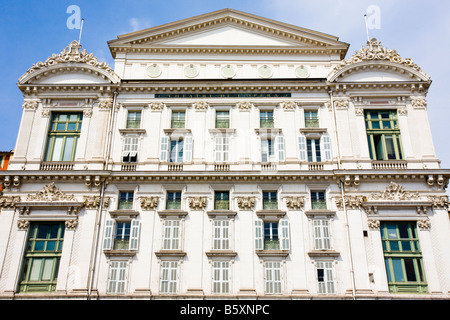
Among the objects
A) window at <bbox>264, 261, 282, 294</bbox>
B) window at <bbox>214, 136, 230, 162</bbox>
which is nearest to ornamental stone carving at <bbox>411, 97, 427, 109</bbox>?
window at <bbox>214, 136, 230, 162</bbox>

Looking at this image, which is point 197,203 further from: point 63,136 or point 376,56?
point 376,56

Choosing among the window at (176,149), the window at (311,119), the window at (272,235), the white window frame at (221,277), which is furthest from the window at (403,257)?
the window at (176,149)

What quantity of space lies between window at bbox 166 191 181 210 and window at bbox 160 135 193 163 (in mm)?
2544

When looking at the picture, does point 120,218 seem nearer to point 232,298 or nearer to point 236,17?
point 232,298

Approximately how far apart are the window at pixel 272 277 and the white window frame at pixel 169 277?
5.71 m

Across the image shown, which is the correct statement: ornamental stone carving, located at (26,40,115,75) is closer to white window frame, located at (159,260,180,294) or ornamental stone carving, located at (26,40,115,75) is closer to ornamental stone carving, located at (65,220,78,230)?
ornamental stone carving, located at (65,220,78,230)

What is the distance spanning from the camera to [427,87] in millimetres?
34000

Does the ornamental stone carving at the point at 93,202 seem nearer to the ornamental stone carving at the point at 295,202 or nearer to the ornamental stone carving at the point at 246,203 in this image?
the ornamental stone carving at the point at 246,203

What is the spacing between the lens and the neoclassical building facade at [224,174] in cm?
2853

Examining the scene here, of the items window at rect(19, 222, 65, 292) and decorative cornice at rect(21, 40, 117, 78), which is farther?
decorative cornice at rect(21, 40, 117, 78)

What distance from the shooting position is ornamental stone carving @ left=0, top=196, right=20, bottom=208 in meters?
30.2

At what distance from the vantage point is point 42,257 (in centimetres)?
2927

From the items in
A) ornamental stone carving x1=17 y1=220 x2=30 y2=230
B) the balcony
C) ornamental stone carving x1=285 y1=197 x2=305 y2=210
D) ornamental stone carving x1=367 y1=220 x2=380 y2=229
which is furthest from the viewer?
the balcony
